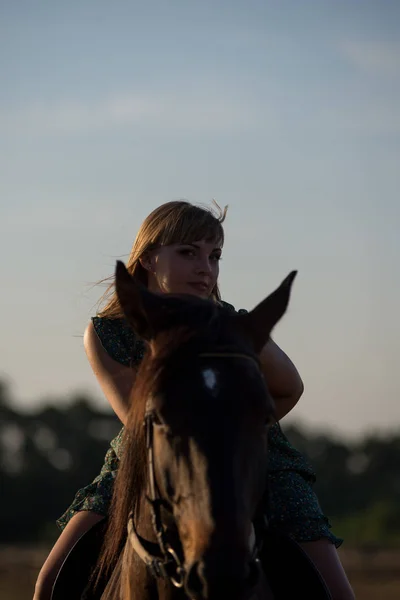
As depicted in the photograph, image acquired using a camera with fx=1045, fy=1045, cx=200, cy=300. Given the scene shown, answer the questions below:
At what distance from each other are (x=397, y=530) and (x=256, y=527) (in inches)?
1279

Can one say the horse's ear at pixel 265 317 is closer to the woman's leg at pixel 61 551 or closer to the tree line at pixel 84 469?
the woman's leg at pixel 61 551

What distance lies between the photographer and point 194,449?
358 centimetres

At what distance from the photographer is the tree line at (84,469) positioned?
1555 inches

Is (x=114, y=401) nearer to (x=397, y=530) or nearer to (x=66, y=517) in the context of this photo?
(x=66, y=517)

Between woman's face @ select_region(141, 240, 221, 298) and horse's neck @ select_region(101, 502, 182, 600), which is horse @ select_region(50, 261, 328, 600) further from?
woman's face @ select_region(141, 240, 221, 298)

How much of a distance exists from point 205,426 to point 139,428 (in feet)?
1.53

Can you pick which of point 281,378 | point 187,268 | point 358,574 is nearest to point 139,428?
point 281,378

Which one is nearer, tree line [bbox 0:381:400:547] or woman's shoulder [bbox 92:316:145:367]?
woman's shoulder [bbox 92:316:145:367]

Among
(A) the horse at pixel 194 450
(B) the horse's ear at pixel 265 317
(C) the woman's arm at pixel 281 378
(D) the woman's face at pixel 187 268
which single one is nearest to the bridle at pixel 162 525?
(A) the horse at pixel 194 450

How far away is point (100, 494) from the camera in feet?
16.9

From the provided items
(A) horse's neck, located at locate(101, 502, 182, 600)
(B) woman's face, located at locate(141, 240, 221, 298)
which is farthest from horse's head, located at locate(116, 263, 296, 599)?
(B) woman's face, located at locate(141, 240, 221, 298)

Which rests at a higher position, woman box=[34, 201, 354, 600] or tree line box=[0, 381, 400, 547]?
tree line box=[0, 381, 400, 547]

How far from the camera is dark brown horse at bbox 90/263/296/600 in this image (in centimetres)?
350

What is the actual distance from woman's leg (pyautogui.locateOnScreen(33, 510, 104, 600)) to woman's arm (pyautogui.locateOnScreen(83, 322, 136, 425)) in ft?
2.20
